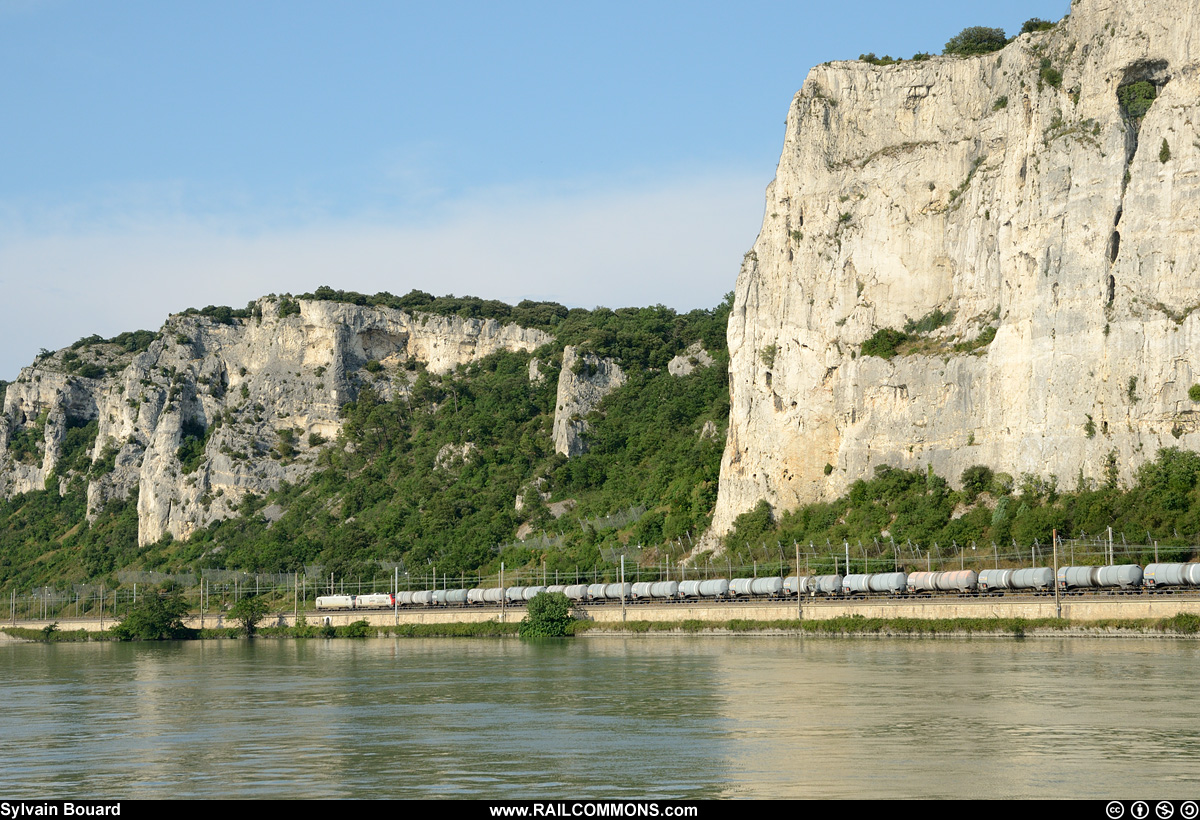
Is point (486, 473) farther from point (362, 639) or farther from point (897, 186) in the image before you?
point (897, 186)

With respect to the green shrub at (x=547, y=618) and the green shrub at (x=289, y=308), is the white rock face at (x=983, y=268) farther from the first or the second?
the green shrub at (x=289, y=308)

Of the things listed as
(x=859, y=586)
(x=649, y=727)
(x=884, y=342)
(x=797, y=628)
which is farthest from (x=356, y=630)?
(x=649, y=727)

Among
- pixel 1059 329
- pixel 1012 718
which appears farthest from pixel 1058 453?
pixel 1012 718

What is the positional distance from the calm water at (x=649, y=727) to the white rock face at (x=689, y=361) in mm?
81990

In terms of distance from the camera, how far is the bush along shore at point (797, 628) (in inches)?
2249

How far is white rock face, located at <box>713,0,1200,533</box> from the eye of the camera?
73.5m

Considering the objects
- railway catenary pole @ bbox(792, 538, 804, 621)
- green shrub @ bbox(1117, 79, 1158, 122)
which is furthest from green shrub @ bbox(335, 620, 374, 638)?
green shrub @ bbox(1117, 79, 1158, 122)

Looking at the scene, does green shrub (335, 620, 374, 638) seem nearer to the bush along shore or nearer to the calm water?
the bush along shore

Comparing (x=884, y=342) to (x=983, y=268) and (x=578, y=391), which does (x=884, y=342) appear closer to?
(x=983, y=268)

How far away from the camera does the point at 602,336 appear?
5679 inches

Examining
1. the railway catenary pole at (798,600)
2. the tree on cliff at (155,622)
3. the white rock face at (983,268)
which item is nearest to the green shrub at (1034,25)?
the white rock face at (983,268)

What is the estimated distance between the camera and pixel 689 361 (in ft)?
460

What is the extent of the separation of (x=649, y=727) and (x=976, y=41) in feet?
262
